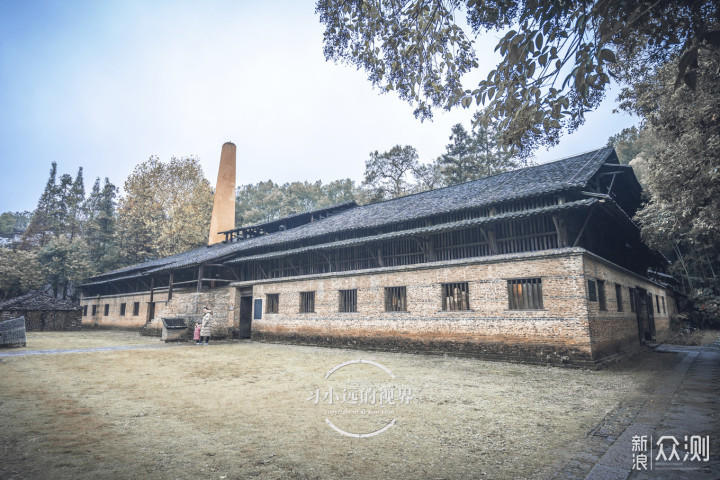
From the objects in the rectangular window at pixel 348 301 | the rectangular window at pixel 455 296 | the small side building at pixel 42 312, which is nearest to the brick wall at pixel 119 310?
the small side building at pixel 42 312

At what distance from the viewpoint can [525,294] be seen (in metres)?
10.9

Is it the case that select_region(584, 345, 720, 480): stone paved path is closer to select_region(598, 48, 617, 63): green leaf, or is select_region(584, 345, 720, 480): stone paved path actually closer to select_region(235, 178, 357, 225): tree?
select_region(598, 48, 617, 63): green leaf

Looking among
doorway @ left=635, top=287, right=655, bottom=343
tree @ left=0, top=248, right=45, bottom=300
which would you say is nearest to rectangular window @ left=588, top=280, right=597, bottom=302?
doorway @ left=635, top=287, right=655, bottom=343

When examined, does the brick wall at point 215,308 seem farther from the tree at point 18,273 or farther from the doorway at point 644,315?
the tree at point 18,273

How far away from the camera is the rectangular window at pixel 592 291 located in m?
10.2

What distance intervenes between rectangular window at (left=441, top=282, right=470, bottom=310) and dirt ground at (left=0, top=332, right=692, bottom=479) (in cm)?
275

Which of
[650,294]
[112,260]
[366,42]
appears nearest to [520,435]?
[366,42]

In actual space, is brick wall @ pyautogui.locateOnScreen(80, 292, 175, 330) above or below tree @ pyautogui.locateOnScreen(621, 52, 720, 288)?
below

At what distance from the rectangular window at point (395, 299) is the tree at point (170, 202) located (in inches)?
988

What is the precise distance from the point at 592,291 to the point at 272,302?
1458 centimetres

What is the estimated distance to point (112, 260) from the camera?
38219mm

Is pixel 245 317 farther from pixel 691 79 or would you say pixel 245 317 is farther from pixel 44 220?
pixel 44 220

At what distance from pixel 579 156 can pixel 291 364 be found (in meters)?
13.9

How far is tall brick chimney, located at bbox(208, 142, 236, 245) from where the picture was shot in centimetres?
2970
